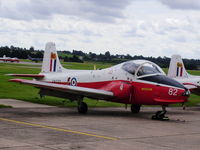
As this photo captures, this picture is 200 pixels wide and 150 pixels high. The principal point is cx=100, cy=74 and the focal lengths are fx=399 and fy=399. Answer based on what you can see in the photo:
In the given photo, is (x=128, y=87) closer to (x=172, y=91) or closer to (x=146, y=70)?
(x=146, y=70)

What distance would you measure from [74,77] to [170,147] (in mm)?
9958

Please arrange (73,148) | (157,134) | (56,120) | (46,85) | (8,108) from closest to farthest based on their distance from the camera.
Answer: (73,148)
(157,134)
(56,120)
(46,85)
(8,108)

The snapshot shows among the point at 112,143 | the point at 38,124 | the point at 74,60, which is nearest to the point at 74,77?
the point at 38,124

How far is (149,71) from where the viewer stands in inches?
655

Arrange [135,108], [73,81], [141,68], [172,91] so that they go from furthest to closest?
[73,81]
[135,108]
[141,68]
[172,91]

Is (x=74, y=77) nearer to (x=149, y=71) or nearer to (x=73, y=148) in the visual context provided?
(x=149, y=71)

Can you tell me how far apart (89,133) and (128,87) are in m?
5.51

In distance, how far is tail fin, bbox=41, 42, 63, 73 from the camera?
2128 cm

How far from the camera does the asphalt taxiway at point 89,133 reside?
9578 millimetres

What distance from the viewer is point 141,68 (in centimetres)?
1677

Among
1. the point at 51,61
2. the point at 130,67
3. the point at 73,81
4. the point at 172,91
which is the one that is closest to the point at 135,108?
the point at 130,67

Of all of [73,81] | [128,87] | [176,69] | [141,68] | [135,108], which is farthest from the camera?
[176,69]

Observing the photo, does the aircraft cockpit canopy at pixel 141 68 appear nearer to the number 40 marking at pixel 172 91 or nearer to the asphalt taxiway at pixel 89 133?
the number 40 marking at pixel 172 91

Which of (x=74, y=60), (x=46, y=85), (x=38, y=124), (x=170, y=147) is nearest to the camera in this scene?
(x=170, y=147)
